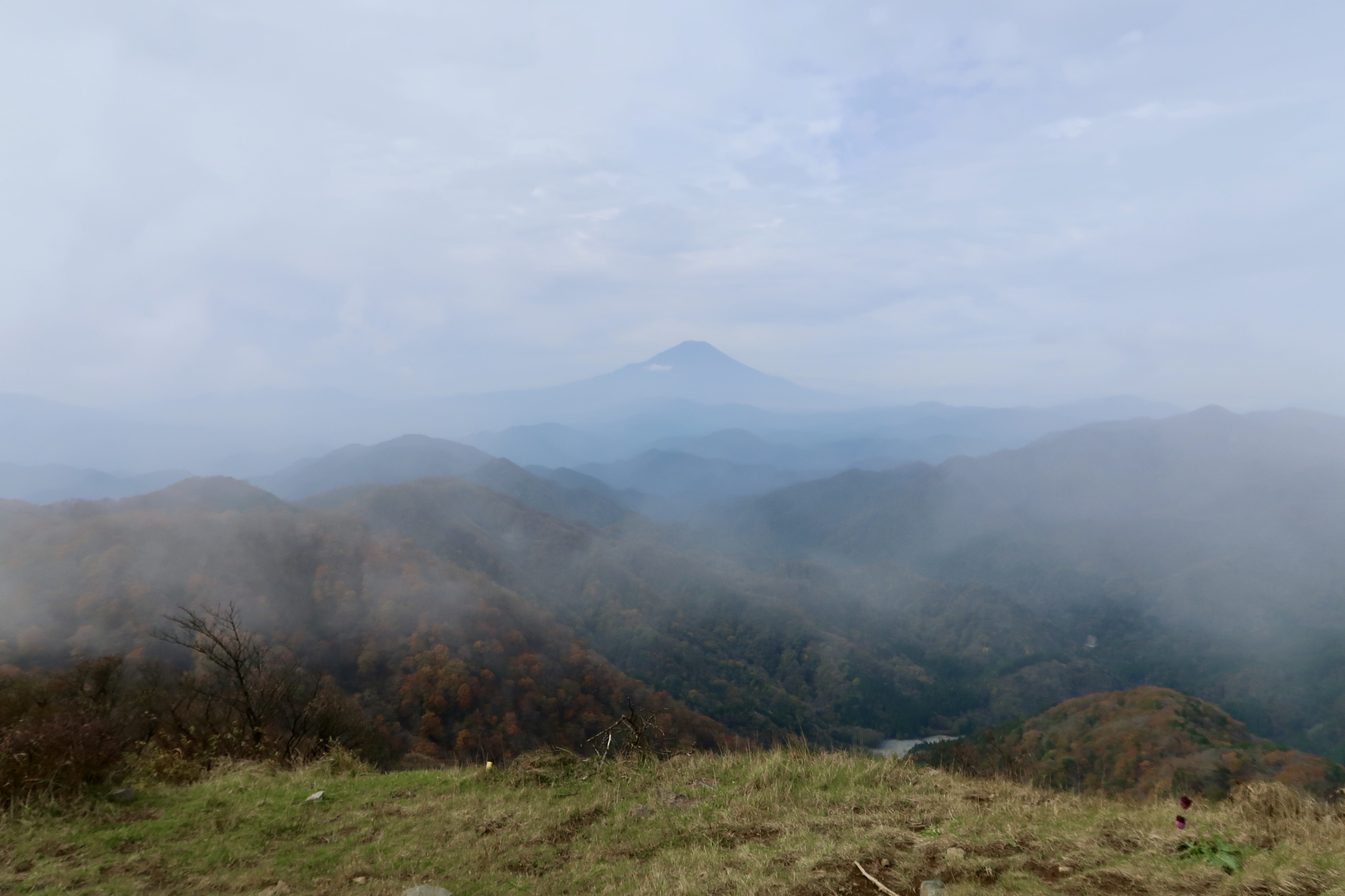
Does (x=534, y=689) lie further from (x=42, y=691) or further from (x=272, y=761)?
(x=272, y=761)

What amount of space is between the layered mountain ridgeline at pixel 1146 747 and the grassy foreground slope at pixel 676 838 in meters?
53.2

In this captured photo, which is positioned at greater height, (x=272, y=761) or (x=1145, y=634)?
(x=272, y=761)

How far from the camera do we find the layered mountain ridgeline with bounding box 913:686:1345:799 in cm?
6122

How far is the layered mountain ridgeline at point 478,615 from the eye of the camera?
79.0 metres

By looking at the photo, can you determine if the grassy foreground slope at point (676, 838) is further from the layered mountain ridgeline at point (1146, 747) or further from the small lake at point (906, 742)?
the small lake at point (906, 742)

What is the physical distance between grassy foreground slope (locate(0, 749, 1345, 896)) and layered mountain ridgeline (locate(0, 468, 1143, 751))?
46.3 feet

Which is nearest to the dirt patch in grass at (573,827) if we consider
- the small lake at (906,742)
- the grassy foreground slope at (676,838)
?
the grassy foreground slope at (676,838)

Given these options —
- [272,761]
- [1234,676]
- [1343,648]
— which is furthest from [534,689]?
[1343,648]

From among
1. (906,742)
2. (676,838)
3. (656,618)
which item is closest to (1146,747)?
(906,742)

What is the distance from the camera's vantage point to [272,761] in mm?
11062

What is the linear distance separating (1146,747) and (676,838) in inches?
3735

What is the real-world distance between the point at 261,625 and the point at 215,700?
5887 cm

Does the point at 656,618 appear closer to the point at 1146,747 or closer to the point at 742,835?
the point at 1146,747

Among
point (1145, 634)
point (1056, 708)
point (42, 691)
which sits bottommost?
point (1145, 634)
